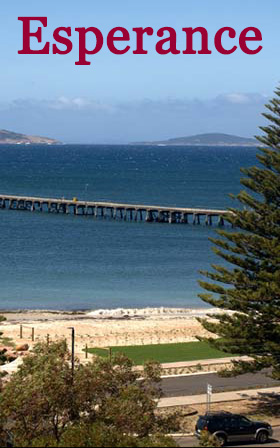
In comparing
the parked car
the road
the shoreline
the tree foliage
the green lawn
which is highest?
the tree foliage

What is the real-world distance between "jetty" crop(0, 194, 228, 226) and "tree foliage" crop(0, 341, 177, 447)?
64.6 m

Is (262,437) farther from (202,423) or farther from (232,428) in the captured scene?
(202,423)

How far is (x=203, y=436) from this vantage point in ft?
54.4

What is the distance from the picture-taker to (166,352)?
36.4 meters

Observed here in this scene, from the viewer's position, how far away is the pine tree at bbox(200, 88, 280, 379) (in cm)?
2750

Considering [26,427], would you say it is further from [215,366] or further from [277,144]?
[215,366]

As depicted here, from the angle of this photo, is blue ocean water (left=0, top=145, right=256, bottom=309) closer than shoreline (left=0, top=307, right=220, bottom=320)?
No

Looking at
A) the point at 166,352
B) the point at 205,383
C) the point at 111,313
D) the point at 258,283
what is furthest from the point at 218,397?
the point at 111,313

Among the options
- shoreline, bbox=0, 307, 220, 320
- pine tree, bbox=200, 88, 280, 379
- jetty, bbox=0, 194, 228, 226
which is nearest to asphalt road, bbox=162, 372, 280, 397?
pine tree, bbox=200, 88, 280, 379

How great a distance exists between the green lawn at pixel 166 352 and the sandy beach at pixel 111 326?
1412mm

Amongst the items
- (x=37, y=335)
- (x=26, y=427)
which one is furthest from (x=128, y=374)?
(x=37, y=335)

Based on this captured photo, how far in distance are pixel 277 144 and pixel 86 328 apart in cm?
1669

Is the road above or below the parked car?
below

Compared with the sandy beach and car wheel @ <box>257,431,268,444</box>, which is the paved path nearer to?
car wheel @ <box>257,431,268,444</box>
